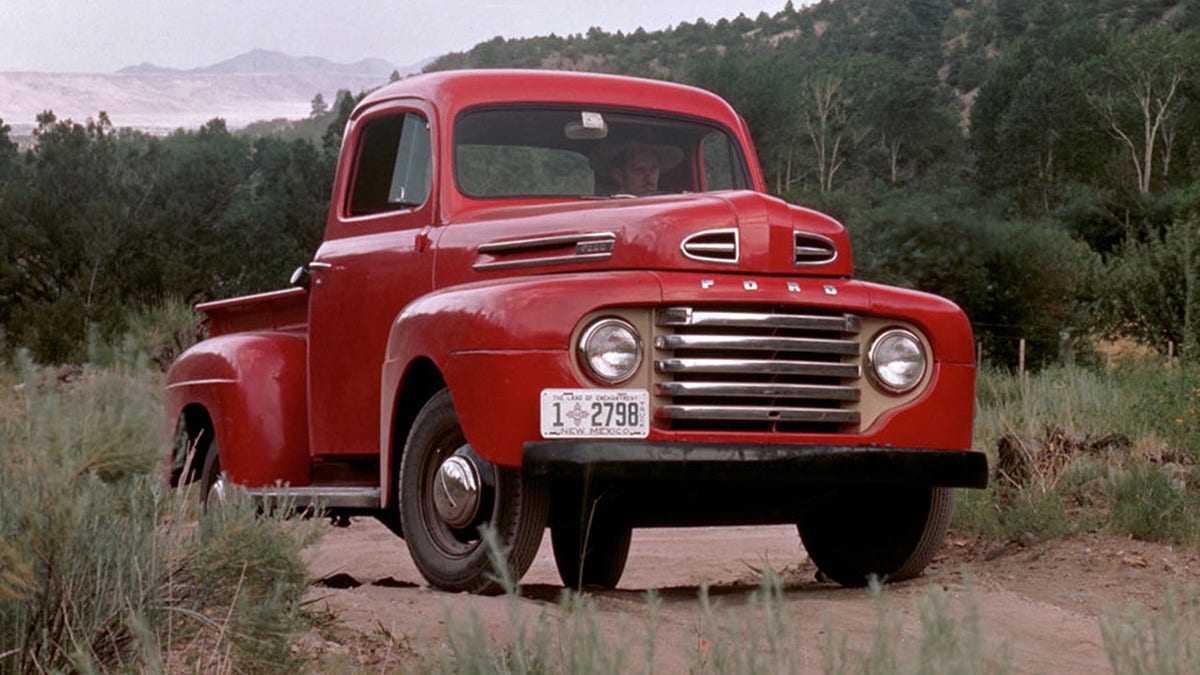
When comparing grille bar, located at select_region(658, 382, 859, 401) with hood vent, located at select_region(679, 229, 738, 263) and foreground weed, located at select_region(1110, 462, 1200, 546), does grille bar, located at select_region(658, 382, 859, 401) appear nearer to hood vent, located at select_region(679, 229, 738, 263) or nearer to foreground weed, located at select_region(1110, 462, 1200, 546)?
hood vent, located at select_region(679, 229, 738, 263)

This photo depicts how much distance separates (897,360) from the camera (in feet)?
21.5

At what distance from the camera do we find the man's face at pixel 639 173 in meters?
7.74

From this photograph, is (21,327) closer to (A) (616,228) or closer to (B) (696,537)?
(B) (696,537)

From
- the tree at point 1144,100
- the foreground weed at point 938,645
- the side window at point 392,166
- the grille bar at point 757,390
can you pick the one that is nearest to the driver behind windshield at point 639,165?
the side window at point 392,166

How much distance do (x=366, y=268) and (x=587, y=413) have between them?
6.61 ft

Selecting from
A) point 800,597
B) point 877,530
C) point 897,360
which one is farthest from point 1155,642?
point 877,530

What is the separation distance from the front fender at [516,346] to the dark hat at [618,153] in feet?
5.26

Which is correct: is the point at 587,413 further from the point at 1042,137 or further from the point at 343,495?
the point at 1042,137

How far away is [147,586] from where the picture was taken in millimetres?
4758

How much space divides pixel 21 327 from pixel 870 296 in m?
19.3

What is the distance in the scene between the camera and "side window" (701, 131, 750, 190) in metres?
8.17

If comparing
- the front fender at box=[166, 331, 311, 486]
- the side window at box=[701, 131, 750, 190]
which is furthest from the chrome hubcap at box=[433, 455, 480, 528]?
the side window at box=[701, 131, 750, 190]

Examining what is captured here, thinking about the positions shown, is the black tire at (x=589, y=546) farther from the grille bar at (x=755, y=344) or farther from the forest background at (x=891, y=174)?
the forest background at (x=891, y=174)

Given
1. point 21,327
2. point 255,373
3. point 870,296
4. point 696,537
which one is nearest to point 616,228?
point 870,296
